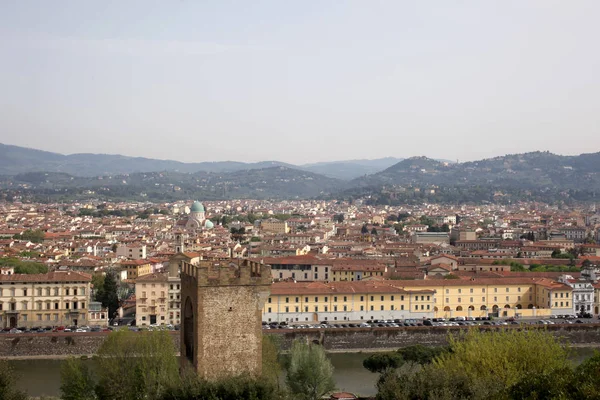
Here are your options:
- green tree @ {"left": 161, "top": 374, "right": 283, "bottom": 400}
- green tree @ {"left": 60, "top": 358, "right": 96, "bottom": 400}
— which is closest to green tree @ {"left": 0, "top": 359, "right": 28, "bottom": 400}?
green tree @ {"left": 60, "top": 358, "right": 96, "bottom": 400}

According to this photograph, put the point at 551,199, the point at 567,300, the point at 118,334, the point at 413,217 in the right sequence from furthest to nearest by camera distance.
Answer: the point at 551,199 → the point at 413,217 → the point at 567,300 → the point at 118,334

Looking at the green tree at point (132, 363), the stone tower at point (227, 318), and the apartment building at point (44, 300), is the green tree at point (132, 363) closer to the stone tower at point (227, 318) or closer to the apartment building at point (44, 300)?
the stone tower at point (227, 318)

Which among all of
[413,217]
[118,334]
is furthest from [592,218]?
[118,334]

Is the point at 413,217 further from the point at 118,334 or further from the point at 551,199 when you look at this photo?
the point at 118,334

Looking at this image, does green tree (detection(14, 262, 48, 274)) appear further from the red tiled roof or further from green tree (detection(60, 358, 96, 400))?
green tree (detection(60, 358, 96, 400))

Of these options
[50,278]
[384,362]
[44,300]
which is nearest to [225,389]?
[384,362]

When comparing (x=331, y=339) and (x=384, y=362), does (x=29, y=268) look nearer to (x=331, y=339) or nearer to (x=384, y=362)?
(x=331, y=339)

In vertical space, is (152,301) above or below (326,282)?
below
